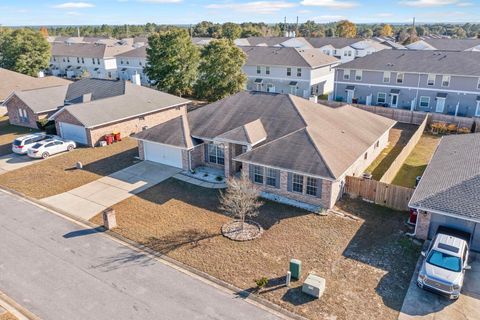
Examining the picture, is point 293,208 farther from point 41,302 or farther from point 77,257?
point 41,302

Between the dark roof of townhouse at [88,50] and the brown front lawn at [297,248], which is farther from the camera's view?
the dark roof of townhouse at [88,50]

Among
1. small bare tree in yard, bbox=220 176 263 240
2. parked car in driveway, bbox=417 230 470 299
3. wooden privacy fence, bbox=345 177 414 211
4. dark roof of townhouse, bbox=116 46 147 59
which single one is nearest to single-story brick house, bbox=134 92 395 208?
wooden privacy fence, bbox=345 177 414 211

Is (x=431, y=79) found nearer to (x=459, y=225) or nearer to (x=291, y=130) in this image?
(x=291, y=130)

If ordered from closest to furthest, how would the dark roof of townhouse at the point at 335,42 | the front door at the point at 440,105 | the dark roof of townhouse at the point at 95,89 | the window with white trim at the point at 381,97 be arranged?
1. the dark roof of townhouse at the point at 95,89
2. the front door at the point at 440,105
3. the window with white trim at the point at 381,97
4. the dark roof of townhouse at the point at 335,42

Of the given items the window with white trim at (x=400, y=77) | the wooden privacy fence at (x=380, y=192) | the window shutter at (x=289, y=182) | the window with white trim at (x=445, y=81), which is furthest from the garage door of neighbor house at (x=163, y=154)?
the window with white trim at (x=445, y=81)

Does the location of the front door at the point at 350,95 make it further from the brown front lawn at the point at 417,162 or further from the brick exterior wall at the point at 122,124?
the brick exterior wall at the point at 122,124

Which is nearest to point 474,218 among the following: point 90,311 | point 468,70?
point 90,311

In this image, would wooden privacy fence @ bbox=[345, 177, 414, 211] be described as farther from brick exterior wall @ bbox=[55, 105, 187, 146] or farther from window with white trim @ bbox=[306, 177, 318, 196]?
brick exterior wall @ bbox=[55, 105, 187, 146]
